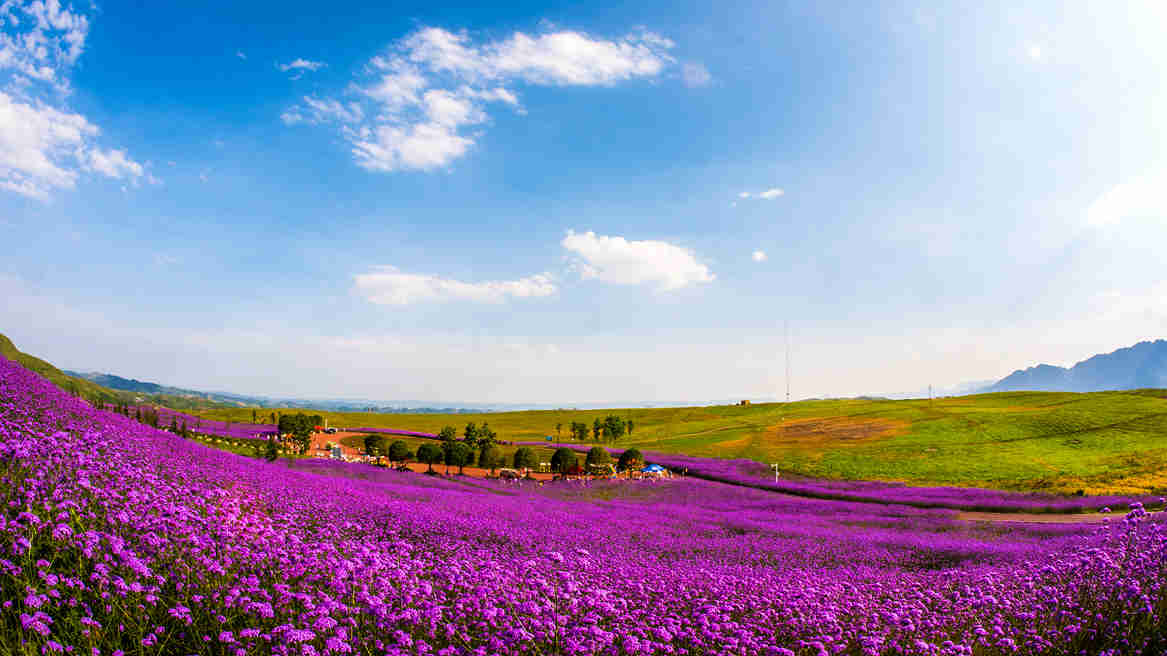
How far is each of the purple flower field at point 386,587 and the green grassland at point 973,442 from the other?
1253 inches

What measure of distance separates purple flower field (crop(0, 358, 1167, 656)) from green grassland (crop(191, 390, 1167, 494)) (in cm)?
3182

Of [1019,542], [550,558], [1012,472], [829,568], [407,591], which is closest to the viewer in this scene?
[407,591]

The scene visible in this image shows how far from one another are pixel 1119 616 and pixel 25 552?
11326 millimetres

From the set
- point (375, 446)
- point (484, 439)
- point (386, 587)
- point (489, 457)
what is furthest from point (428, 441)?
point (386, 587)

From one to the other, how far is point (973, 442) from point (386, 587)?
220 feet

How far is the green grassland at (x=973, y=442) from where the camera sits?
39562 millimetres

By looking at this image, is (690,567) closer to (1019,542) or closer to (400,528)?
(400,528)

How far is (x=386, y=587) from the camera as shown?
18.3 ft

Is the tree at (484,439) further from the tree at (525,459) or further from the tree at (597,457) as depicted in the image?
the tree at (597,457)

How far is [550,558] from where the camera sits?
8.67 meters

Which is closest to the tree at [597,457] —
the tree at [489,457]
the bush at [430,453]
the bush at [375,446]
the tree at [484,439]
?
the tree at [489,457]

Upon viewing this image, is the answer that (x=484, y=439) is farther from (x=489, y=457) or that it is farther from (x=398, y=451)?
(x=398, y=451)

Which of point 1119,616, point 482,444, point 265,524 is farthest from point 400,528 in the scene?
point 482,444

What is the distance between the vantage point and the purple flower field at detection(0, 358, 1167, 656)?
15.5 ft
